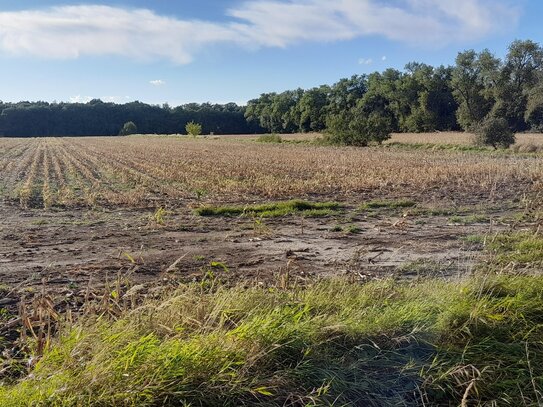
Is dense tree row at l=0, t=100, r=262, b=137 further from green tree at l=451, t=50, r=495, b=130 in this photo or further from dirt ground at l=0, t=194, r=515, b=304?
dirt ground at l=0, t=194, r=515, b=304

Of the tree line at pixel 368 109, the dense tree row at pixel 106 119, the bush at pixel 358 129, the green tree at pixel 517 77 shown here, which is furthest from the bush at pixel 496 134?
the dense tree row at pixel 106 119

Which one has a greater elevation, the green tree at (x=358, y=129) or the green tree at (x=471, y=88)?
the green tree at (x=471, y=88)

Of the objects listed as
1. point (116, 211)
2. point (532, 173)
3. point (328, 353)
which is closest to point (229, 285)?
point (328, 353)

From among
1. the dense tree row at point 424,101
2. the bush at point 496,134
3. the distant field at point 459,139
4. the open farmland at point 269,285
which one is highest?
the dense tree row at point 424,101

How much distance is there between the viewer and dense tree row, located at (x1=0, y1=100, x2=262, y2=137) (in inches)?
5054

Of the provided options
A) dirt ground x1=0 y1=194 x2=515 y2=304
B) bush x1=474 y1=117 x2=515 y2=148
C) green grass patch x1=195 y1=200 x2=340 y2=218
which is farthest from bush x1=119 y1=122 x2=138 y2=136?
green grass patch x1=195 y1=200 x2=340 y2=218

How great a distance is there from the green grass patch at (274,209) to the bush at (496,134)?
3032 cm

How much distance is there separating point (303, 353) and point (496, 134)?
131 ft

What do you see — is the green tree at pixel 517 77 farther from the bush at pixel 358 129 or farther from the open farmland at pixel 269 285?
the open farmland at pixel 269 285

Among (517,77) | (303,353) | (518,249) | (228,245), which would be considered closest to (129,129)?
(517,77)

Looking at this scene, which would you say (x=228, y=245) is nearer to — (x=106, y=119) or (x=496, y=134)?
(x=496, y=134)

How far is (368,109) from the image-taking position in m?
86.6

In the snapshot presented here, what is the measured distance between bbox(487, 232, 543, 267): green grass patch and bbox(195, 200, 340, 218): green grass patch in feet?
15.6

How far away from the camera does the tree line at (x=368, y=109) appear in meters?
56.3
